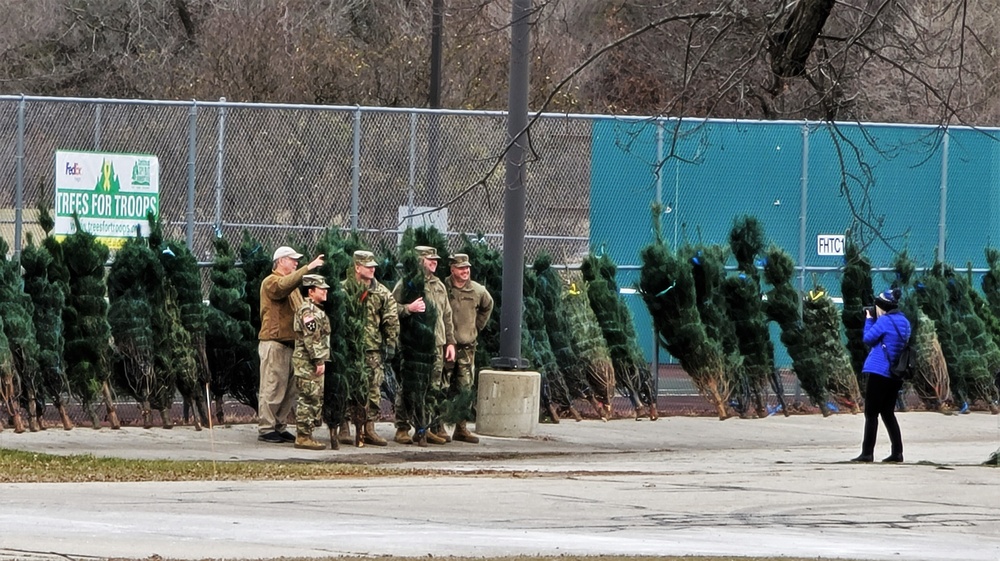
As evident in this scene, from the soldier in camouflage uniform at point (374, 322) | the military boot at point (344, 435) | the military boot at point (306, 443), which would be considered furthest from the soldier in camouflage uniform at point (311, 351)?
the military boot at point (344, 435)

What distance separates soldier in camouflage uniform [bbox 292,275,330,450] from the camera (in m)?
14.2

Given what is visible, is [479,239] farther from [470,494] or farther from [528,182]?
[470,494]

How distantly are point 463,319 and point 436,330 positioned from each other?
2.26ft

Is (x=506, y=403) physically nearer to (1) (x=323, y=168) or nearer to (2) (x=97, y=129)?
(1) (x=323, y=168)

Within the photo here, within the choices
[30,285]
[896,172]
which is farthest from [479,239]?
[896,172]

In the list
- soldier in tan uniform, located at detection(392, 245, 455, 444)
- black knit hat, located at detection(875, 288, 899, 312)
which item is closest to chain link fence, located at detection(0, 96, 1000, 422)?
soldier in tan uniform, located at detection(392, 245, 455, 444)

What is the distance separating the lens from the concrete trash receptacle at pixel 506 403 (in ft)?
51.6

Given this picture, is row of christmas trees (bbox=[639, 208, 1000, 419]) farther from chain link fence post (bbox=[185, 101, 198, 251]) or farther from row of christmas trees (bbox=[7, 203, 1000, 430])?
chain link fence post (bbox=[185, 101, 198, 251])

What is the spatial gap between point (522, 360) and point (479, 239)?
1.55 m

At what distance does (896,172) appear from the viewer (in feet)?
70.5

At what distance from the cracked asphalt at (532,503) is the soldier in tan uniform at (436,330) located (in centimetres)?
19

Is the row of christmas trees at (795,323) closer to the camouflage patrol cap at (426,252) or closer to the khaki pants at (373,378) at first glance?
the camouflage patrol cap at (426,252)

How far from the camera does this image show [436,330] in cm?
1507

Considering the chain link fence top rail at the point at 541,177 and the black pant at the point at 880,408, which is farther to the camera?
the chain link fence top rail at the point at 541,177
